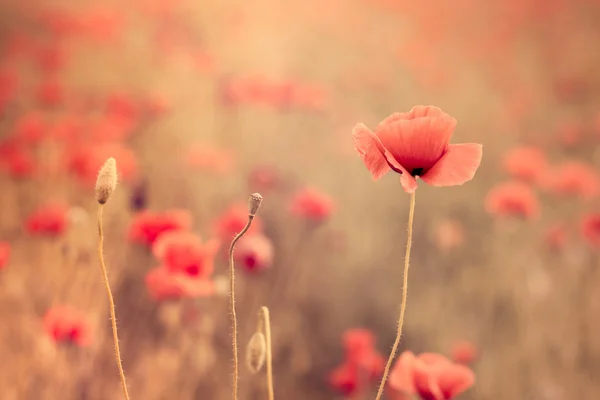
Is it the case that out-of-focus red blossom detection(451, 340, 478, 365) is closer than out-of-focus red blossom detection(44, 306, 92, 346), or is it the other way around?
out-of-focus red blossom detection(44, 306, 92, 346)

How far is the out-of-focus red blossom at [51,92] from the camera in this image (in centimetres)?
96

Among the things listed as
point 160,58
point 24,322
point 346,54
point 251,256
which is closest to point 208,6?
point 160,58

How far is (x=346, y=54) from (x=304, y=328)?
0.57 metres

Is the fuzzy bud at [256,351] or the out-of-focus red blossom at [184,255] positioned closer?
the fuzzy bud at [256,351]

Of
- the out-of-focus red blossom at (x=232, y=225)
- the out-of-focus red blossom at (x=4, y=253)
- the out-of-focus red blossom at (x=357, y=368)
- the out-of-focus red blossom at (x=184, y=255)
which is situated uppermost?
the out-of-focus red blossom at (x=184, y=255)

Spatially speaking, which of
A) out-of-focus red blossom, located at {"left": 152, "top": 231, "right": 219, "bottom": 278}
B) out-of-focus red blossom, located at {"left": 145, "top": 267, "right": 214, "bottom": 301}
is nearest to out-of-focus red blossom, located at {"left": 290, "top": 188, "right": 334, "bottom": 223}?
out-of-focus red blossom, located at {"left": 145, "top": 267, "right": 214, "bottom": 301}

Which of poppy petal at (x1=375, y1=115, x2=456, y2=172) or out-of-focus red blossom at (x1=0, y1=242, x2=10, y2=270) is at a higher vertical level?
poppy petal at (x1=375, y1=115, x2=456, y2=172)

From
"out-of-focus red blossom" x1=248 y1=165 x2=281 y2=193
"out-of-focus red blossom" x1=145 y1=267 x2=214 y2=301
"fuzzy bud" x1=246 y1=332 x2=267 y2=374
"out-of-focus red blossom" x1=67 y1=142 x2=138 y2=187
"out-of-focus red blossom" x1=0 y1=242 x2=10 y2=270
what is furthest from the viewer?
"out-of-focus red blossom" x1=248 y1=165 x2=281 y2=193

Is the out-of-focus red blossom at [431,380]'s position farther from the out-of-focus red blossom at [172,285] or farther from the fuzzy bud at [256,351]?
the out-of-focus red blossom at [172,285]

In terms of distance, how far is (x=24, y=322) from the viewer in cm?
73

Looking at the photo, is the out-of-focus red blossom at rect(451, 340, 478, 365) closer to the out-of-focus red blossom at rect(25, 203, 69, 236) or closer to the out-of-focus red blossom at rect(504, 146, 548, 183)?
the out-of-focus red blossom at rect(504, 146, 548, 183)

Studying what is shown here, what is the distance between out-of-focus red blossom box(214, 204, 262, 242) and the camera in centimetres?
82

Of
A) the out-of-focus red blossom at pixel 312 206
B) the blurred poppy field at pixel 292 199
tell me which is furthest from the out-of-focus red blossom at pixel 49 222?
the out-of-focus red blossom at pixel 312 206

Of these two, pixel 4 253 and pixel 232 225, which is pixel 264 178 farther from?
pixel 4 253
